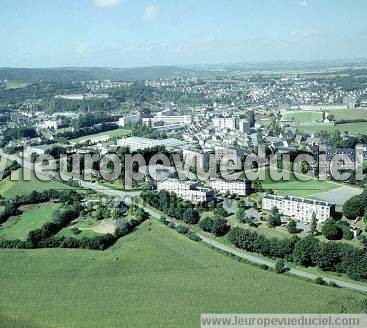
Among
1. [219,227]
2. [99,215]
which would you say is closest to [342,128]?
[219,227]

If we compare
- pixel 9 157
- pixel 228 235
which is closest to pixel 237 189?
pixel 228 235

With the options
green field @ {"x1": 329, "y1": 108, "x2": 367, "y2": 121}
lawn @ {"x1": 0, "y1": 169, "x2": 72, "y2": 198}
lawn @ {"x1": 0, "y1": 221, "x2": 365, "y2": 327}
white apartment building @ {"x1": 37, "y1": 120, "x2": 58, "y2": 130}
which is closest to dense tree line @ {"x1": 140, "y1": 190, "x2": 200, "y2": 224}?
lawn @ {"x1": 0, "y1": 221, "x2": 365, "y2": 327}

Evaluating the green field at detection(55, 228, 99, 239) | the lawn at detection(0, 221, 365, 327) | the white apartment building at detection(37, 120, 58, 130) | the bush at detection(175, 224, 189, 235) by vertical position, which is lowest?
the lawn at detection(0, 221, 365, 327)

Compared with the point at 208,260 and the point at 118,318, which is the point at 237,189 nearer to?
the point at 208,260

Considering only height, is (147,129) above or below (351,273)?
above

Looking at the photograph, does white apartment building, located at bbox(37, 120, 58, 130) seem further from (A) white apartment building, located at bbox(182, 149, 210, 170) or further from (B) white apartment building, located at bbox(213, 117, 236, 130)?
(A) white apartment building, located at bbox(182, 149, 210, 170)

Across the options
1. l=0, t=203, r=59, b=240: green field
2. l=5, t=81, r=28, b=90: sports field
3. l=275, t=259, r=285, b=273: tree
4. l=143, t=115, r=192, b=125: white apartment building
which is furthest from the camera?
l=5, t=81, r=28, b=90: sports field

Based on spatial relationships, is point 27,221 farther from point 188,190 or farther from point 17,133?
point 17,133
